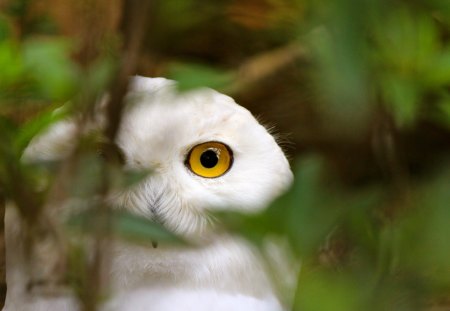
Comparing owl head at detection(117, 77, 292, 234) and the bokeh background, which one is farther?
owl head at detection(117, 77, 292, 234)

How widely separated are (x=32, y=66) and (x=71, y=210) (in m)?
0.20

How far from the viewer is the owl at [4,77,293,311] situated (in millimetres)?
1521

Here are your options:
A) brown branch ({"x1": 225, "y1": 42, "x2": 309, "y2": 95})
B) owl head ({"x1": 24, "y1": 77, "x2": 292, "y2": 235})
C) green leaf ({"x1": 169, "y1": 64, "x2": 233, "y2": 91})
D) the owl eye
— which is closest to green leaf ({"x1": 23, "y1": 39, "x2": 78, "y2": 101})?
green leaf ({"x1": 169, "y1": 64, "x2": 233, "y2": 91})

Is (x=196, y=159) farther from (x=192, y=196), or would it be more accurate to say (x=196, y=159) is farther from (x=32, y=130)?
(x=32, y=130)

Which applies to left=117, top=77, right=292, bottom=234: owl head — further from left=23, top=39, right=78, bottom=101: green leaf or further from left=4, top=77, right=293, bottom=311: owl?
left=23, top=39, right=78, bottom=101: green leaf

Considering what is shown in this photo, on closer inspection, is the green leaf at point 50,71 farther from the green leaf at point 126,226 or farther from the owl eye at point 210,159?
the owl eye at point 210,159

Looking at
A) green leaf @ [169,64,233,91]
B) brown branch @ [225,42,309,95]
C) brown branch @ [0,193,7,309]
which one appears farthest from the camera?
brown branch @ [225,42,309,95]

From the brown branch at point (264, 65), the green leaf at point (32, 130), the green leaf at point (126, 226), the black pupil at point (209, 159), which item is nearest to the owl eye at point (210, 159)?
the black pupil at point (209, 159)

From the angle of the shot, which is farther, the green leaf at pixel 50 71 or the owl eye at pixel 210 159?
the owl eye at pixel 210 159

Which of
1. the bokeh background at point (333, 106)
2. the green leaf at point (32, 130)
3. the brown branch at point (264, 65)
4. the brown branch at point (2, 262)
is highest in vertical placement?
the bokeh background at point (333, 106)

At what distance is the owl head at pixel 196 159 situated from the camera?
1.52m

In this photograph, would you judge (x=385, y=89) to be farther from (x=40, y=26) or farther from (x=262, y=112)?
(x=262, y=112)

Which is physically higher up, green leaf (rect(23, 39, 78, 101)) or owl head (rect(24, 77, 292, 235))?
green leaf (rect(23, 39, 78, 101))

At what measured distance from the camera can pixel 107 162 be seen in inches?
30.8
